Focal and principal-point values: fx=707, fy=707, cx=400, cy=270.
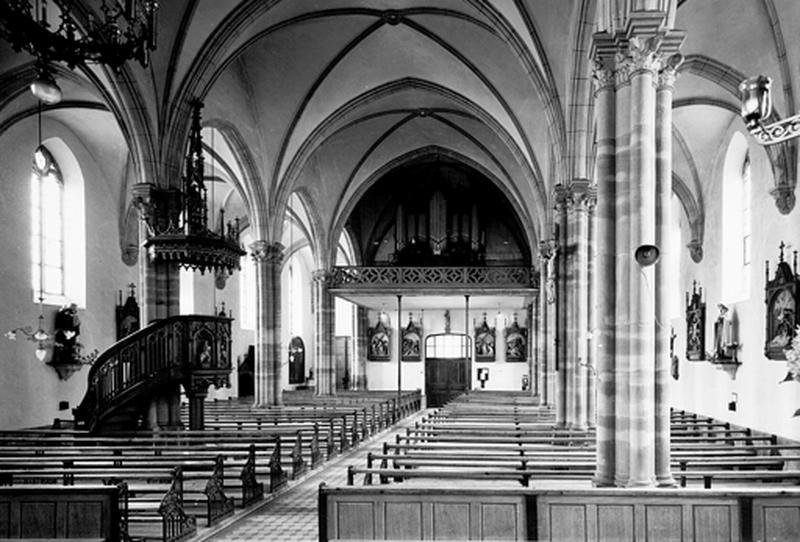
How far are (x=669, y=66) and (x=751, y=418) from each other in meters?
10.8

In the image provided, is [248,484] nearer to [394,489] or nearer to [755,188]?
[394,489]

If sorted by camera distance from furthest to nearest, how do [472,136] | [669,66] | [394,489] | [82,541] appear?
1. [472,136]
2. [669,66]
3. [394,489]
4. [82,541]

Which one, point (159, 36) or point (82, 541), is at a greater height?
point (159, 36)

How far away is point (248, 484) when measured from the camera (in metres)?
11.2

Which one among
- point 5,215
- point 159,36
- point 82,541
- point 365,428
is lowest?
point 365,428

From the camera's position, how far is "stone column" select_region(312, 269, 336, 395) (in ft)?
96.0

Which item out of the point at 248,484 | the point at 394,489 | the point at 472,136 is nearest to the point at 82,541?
the point at 394,489

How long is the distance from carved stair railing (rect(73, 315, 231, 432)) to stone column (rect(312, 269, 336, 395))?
14.6 metres

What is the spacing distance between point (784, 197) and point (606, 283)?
7916 mm

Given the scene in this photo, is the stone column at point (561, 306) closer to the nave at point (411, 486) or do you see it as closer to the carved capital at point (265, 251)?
the nave at point (411, 486)

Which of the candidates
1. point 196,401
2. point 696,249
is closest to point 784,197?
point 696,249

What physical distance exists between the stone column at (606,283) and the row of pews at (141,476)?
521 cm

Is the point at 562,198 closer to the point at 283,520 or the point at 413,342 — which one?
the point at 283,520

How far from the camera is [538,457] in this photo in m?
10.2
